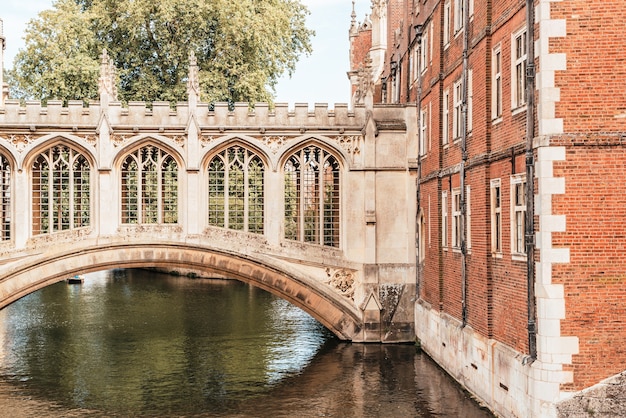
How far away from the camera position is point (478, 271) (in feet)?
45.3

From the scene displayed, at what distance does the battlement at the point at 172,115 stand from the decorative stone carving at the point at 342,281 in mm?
3515

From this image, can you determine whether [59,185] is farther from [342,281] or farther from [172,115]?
[342,281]

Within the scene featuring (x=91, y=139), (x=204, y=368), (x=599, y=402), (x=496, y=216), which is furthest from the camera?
(x=91, y=139)

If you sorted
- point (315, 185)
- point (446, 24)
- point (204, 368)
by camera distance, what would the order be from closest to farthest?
point (446, 24) → point (204, 368) → point (315, 185)

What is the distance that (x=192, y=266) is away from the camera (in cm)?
1958

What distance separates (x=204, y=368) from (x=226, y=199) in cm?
397

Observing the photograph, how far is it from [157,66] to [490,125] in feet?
63.7

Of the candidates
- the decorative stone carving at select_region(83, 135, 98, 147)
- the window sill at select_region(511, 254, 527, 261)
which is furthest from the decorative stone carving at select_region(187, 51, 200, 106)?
the window sill at select_region(511, 254, 527, 261)

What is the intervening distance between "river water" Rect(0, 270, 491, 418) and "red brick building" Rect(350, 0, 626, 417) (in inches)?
72.6

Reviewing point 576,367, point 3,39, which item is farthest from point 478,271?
point 3,39

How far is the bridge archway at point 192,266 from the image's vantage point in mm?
19078

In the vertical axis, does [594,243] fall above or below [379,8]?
below

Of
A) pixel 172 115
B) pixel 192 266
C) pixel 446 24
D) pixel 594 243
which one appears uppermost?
pixel 446 24

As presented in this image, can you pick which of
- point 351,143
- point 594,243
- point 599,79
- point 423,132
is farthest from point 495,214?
point 351,143
